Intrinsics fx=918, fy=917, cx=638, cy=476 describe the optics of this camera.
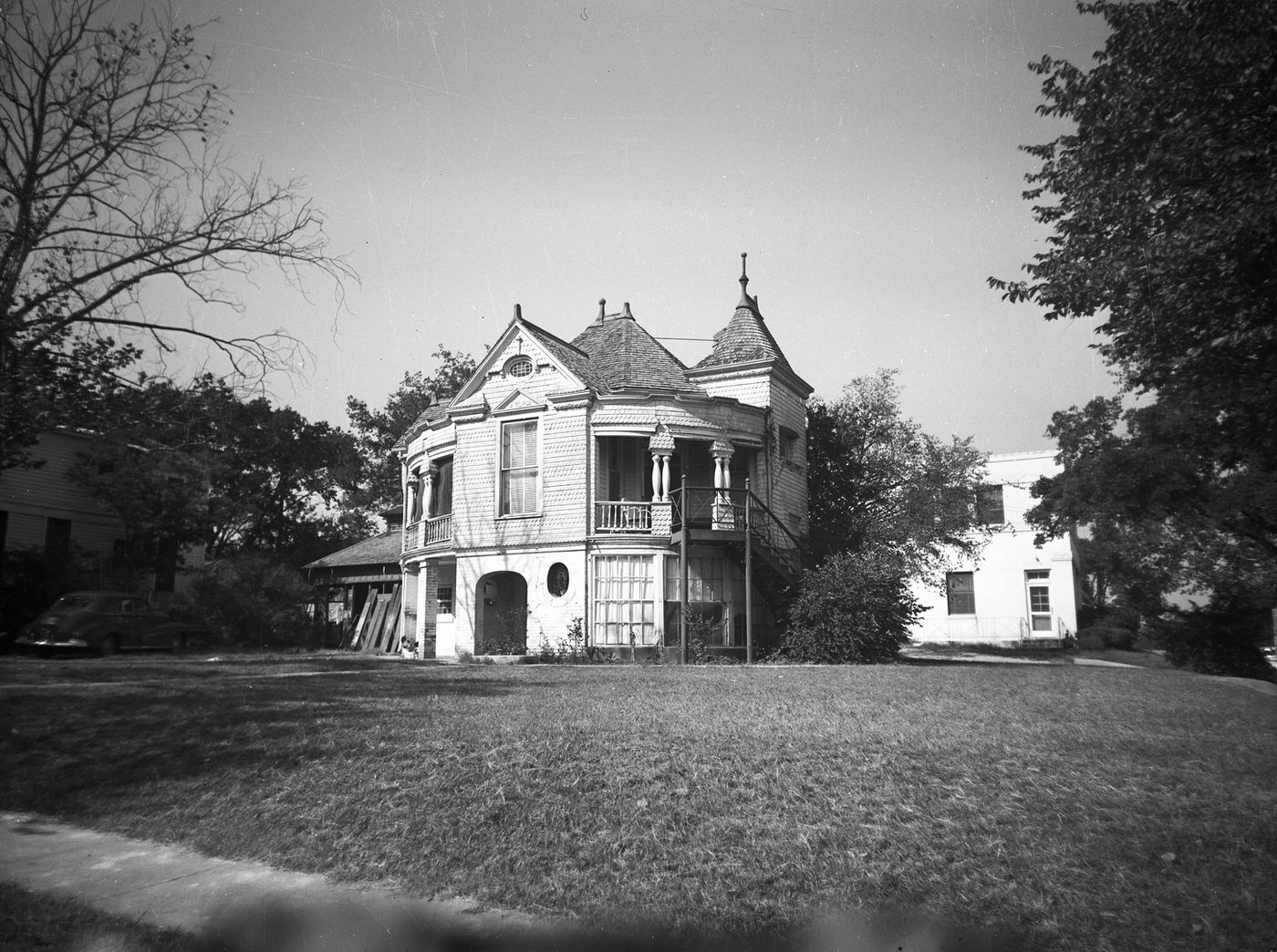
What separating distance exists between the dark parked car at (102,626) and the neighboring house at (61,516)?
644cm

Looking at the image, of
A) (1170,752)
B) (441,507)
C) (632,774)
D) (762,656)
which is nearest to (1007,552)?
(762,656)

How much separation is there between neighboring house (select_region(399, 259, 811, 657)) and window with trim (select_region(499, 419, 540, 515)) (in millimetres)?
33

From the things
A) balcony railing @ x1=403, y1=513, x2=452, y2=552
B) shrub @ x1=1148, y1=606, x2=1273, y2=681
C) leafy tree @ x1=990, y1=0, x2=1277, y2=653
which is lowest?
shrub @ x1=1148, y1=606, x2=1273, y2=681

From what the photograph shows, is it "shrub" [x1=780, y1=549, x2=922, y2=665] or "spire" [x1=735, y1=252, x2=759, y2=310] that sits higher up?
"spire" [x1=735, y1=252, x2=759, y2=310]

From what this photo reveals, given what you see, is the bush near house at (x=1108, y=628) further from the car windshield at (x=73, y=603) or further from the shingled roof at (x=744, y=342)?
the car windshield at (x=73, y=603)

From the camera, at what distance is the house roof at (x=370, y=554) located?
34.6m

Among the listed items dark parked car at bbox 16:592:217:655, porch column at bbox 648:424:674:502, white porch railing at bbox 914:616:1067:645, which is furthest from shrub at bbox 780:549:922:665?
white porch railing at bbox 914:616:1067:645

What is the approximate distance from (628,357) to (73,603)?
52.1ft

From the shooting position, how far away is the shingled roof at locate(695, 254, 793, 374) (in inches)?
1006

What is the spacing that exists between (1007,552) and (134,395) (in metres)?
35.7

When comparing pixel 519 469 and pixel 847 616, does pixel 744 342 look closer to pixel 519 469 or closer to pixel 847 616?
pixel 519 469

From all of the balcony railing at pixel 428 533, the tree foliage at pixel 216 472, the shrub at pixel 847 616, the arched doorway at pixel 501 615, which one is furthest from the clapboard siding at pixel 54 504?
the shrub at pixel 847 616

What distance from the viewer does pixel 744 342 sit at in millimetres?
26141

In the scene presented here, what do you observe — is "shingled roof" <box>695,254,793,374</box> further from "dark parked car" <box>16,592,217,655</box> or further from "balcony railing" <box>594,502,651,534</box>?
"dark parked car" <box>16,592,217,655</box>
